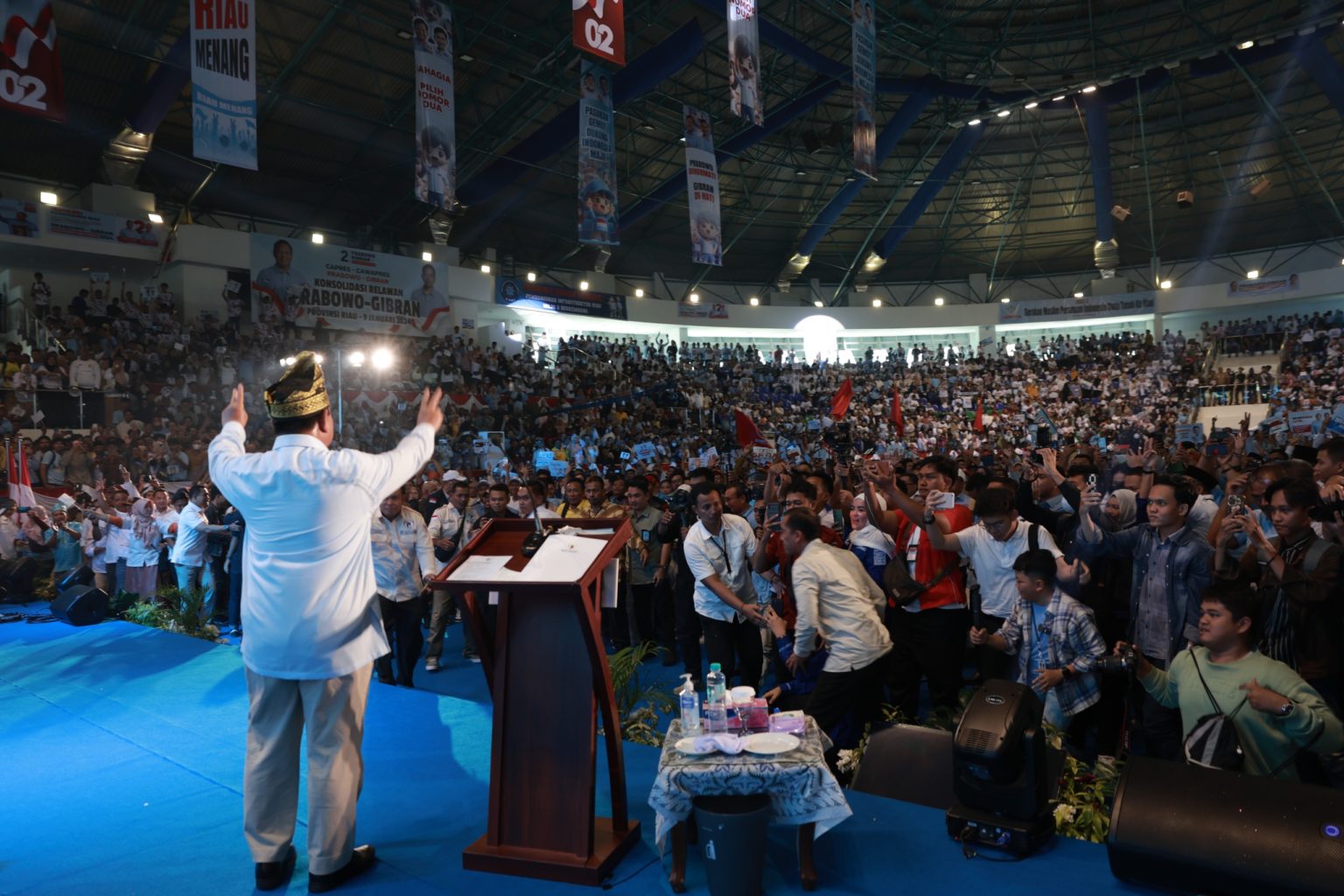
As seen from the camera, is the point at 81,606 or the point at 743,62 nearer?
the point at 81,606

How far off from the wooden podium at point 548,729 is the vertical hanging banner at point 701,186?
12756 mm

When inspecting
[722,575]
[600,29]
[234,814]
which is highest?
[600,29]

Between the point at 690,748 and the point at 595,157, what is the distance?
1257cm

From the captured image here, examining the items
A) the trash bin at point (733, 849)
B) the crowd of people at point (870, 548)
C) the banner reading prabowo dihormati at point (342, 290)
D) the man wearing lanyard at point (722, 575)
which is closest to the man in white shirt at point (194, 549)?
the crowd of people at point (870, 548)

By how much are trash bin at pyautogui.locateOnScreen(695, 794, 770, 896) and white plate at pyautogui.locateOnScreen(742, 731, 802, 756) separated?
0.76 ft

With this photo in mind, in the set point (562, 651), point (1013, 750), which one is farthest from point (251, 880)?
point (1013, 750)

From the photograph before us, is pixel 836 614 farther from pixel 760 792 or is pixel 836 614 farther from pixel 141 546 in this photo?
pixel 141 546

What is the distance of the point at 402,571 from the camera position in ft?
21.6

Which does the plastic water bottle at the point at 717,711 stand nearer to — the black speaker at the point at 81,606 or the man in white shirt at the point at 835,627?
the man in white shirt at the point at 835,627

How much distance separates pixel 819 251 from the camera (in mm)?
35531

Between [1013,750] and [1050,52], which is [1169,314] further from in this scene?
[1013,750]

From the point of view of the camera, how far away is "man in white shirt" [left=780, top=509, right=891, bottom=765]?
4266mm

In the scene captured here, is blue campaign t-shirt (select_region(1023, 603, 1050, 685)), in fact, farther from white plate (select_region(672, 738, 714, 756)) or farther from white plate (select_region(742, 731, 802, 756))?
white plate (select_region(672, 738, 714, 756))

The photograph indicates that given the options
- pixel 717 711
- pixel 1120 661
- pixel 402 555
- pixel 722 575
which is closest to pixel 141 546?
pixel 402 555
